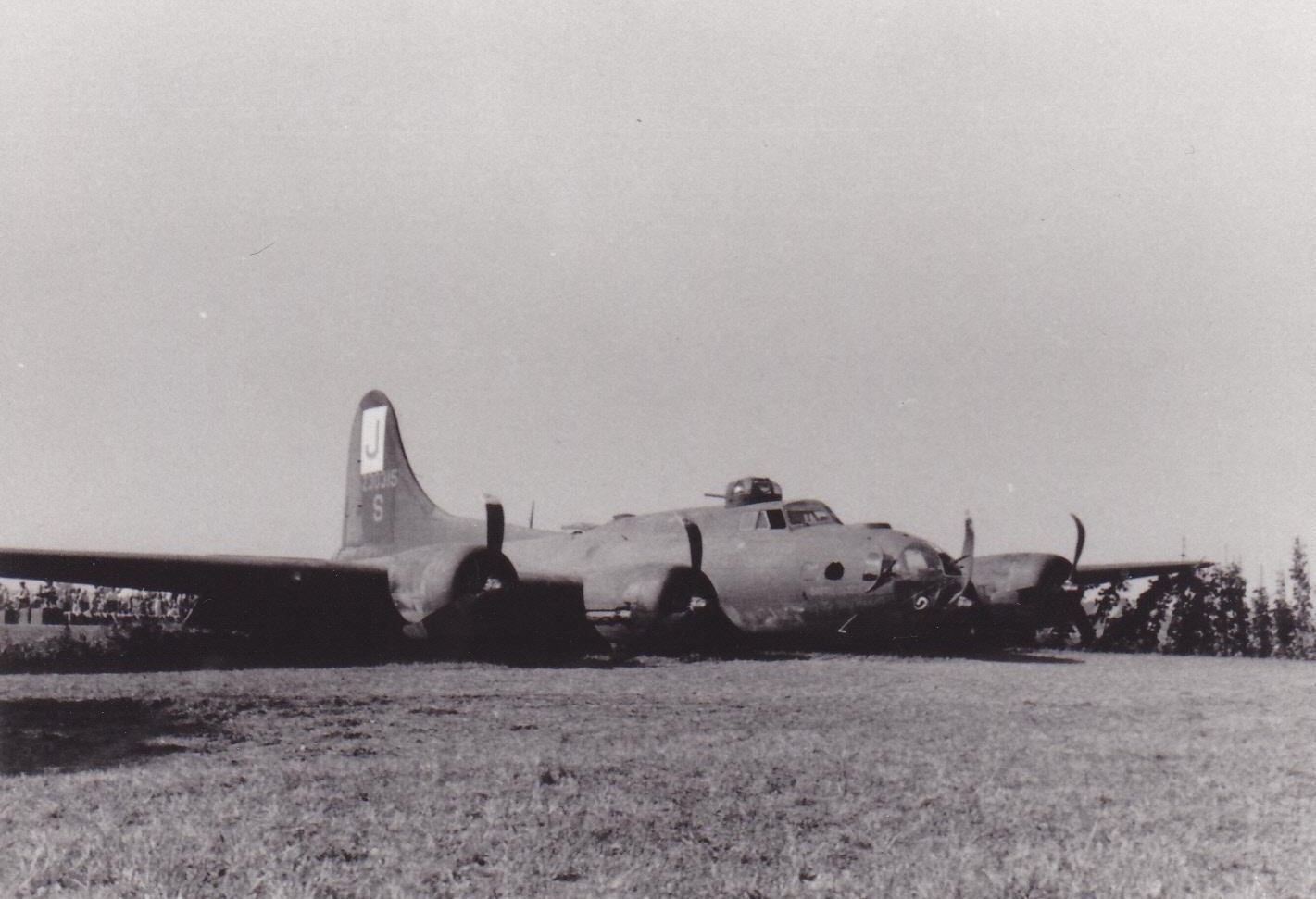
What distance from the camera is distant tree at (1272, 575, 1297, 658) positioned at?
26.0 m

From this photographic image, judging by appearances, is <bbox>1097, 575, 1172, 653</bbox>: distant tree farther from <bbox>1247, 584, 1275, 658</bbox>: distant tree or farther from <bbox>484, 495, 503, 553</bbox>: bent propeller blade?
<bbox>484, 495, 503, 553</bbox>: bent propeller blade

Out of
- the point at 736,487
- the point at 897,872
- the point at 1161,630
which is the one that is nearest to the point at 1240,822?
the point at 897,872

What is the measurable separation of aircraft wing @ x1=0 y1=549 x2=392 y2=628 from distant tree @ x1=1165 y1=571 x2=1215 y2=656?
1827cm

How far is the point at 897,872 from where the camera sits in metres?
4.51

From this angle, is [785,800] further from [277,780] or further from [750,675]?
[750,675]

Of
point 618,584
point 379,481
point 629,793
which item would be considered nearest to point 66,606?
point 379,481

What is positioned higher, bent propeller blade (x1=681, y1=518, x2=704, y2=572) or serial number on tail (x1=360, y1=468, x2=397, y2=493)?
serial number on tail (x1=360, y1=468, x2=397, y2=493)

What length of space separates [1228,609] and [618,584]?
16.9m

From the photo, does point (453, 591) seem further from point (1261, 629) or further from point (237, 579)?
point (1261, 629)

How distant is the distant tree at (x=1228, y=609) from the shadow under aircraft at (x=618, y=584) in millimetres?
8208

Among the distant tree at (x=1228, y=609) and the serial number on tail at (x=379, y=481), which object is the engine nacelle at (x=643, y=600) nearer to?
the serial number on tail at (x=379, y=481)

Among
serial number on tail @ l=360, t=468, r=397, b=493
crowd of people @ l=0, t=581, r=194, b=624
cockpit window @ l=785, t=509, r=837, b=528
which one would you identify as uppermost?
serial number on tail @ l=360, t=468, r=397, b=493

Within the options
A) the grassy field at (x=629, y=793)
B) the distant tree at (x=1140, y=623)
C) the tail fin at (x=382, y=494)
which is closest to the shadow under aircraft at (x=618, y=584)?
the tail fin at (x=382, y=494)

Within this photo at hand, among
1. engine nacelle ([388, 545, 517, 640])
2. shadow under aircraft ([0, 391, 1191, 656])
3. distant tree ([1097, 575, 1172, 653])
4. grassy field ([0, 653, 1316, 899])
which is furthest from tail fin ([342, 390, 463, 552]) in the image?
distant tree ([1097, 575, 1172, 653])
